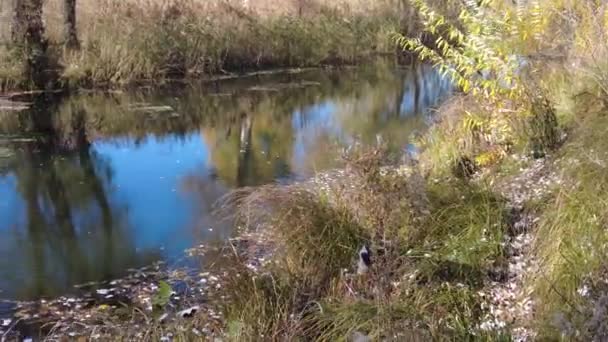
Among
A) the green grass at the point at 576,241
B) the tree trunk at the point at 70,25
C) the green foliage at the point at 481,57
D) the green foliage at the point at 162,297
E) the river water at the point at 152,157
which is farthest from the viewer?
the tree trunk at the point at 70,25

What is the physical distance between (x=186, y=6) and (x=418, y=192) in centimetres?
1822

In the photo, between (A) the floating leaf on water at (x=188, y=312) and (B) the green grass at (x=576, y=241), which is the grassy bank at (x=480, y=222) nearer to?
(B) the green grass at (x=576, y=241)

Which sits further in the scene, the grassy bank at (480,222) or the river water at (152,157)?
the river water at (152,157)

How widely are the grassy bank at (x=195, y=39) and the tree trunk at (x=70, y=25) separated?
0.19 m

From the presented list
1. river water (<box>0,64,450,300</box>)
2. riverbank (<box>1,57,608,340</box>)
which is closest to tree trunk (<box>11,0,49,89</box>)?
river water (<box>0,64,450,300</box>)

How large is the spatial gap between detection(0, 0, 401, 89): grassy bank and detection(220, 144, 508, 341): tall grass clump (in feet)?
42.3

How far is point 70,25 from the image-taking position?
19.4 metres

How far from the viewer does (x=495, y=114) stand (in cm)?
817

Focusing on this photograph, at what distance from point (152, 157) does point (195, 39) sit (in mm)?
9451

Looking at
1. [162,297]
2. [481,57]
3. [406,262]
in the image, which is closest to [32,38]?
[481,57]

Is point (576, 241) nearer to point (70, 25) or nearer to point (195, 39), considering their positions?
point (70, 25)

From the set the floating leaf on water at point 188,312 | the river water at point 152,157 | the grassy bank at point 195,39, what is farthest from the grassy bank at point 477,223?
the grassy bank at point 195,39

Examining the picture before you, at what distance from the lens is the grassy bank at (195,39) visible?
18.8 meters

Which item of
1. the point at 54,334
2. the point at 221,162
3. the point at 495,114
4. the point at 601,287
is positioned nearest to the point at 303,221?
the point at 54,334
